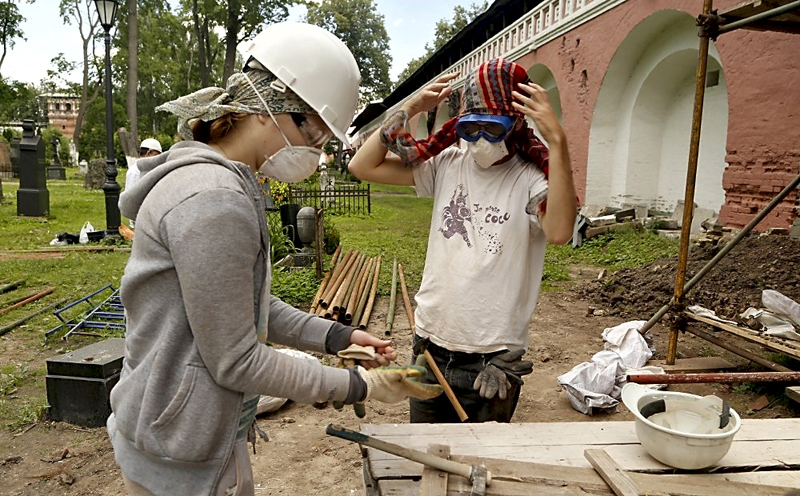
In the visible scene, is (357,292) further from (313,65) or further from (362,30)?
(362,30)

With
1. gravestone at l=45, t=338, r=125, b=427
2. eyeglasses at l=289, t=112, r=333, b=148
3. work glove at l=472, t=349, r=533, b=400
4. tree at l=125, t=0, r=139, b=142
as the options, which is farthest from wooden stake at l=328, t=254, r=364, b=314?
tree at l=125, t=0, r=139, b=142

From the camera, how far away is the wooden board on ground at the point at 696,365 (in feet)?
14.2

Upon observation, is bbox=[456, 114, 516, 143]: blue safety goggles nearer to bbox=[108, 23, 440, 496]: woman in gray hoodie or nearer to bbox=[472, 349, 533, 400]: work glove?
bbox=[108, 23, 440, 496]: woman in gray hoodie

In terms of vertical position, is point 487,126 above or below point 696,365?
above

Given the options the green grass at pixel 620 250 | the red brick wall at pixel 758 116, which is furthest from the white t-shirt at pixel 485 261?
the green grass at pixel 620 250

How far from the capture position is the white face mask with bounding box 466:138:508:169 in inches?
77.3

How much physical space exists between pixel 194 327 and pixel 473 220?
3.90 feet

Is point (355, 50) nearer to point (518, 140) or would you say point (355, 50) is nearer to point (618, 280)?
point (618, 280)

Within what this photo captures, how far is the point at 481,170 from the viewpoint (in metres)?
2.08

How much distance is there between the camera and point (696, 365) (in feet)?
14.4

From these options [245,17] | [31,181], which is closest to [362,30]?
[245,17]

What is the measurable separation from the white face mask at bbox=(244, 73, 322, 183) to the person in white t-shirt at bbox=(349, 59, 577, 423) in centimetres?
75

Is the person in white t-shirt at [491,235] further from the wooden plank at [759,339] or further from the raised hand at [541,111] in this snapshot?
the wooden plank at [759,339]

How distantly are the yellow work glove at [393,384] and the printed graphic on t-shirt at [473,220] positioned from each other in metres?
0.65
